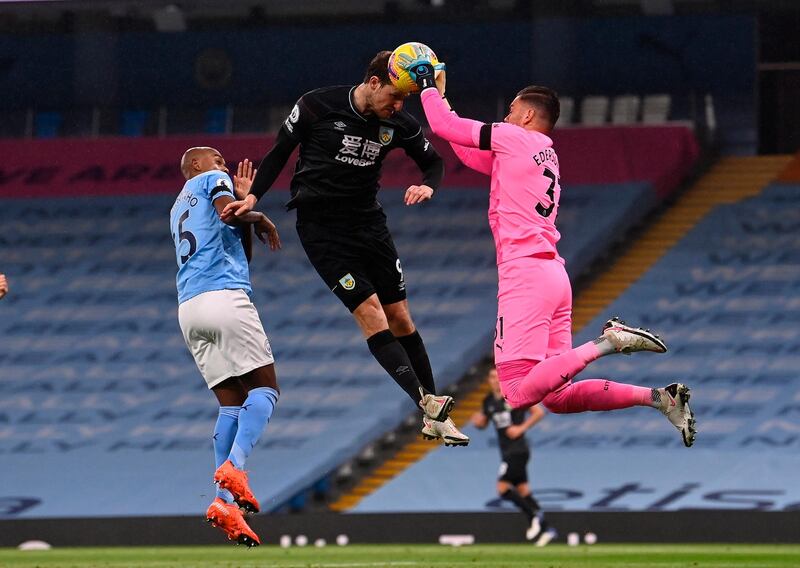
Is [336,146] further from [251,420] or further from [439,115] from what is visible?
[251,420]

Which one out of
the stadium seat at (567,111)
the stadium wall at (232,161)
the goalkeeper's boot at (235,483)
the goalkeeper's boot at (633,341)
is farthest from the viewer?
the stadium seat at (567,111)

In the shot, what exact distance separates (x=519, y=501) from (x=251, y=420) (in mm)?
9073

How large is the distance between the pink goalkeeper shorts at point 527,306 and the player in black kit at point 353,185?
22.9 inches

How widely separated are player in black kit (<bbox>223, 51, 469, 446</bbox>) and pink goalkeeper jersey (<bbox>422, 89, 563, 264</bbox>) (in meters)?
0.41

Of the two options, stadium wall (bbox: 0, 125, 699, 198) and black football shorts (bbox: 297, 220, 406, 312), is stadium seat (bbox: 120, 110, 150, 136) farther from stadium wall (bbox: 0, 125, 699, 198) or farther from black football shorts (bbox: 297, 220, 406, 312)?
black football shorts (bbox: 297, 220, 406, 312)

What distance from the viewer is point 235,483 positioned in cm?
944

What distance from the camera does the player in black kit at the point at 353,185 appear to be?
32.9 feet

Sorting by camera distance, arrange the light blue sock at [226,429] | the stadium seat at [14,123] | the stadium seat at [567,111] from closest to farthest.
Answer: the light blue sock at [226,429], the stadium seat at [567,111], the stadium seat at [14,123]

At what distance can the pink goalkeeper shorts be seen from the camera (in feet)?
32.0

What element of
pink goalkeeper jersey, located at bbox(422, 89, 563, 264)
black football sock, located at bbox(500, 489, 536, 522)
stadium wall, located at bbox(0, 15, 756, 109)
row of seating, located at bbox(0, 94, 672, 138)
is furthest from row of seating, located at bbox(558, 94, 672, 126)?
pink goalkeeper jersey, located at bbox(422, 89, 563, 264)

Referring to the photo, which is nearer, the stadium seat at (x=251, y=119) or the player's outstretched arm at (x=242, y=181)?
the player's outstretched arm at (x=242, y=181)

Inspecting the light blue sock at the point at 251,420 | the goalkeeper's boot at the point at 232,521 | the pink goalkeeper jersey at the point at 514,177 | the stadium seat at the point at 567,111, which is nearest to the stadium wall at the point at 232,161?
the stadium seat at the point at 567,111

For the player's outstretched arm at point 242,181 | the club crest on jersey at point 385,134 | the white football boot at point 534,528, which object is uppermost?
the club crest on jersey at point 385,134

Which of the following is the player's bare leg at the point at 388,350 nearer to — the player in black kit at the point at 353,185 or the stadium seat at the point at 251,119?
the player in black kit at the point at 353,185
